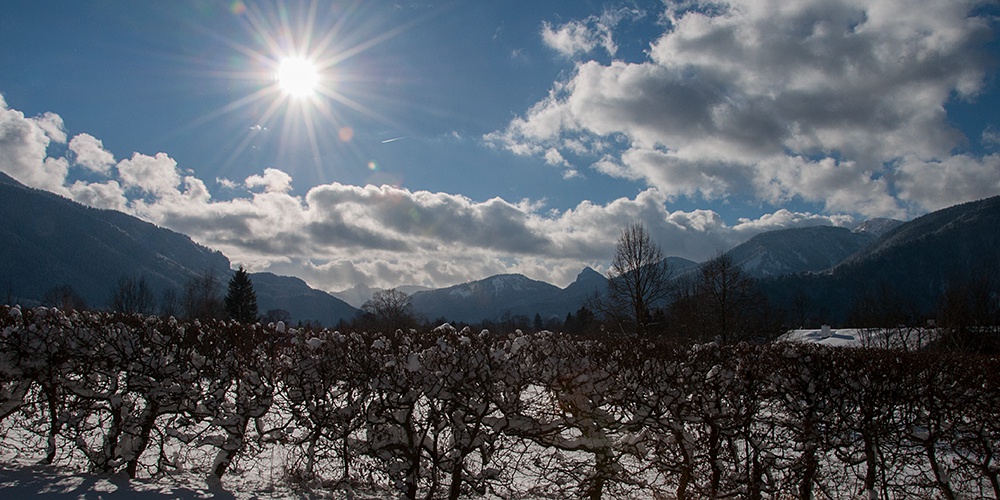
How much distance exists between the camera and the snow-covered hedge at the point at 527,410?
6555 mm

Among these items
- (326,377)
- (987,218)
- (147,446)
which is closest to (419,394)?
(326,377)

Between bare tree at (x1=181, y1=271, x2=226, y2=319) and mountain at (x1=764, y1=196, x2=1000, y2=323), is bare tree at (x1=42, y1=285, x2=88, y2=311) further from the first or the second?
mountain at (x1=764, y1=196, x2=1000, y2=323)

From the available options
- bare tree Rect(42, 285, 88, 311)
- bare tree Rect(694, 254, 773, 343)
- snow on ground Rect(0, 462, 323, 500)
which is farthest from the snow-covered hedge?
bare tree Rect(694, 254, 773, 343)

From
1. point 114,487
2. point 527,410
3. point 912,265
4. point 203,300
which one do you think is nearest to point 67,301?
point 203,300

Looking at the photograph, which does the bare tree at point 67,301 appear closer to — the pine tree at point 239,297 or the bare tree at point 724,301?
the pine tree at point 239,297

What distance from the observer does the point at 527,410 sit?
6.68m

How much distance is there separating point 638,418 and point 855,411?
10.0 ft

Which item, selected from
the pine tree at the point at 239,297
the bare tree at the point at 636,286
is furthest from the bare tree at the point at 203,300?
the bare tree at the point at 636,286

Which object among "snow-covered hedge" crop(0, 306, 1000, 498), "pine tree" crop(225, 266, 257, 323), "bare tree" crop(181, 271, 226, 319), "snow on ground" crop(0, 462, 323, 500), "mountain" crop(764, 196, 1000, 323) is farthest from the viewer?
"mountain" crop(764, 196, 1000, 323)

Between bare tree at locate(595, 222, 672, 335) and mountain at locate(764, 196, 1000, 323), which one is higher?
→ mountain at locate(764, 196, 1000, 323)

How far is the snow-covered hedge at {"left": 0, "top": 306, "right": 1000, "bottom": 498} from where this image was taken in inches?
258

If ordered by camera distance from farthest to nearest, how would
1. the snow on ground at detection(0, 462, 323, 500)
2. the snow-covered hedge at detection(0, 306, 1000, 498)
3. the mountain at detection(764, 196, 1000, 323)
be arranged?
the mountain at detection(764, 196, 1000, 323) < the snow-covered hedge at detection(0, 306, 1000, 498) < the snow on ground at detection(0, 462, 323, 500)

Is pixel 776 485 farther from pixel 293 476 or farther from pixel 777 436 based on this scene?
pixel 293 476

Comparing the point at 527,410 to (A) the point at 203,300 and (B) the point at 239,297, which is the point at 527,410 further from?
(A) the point at 203,300
